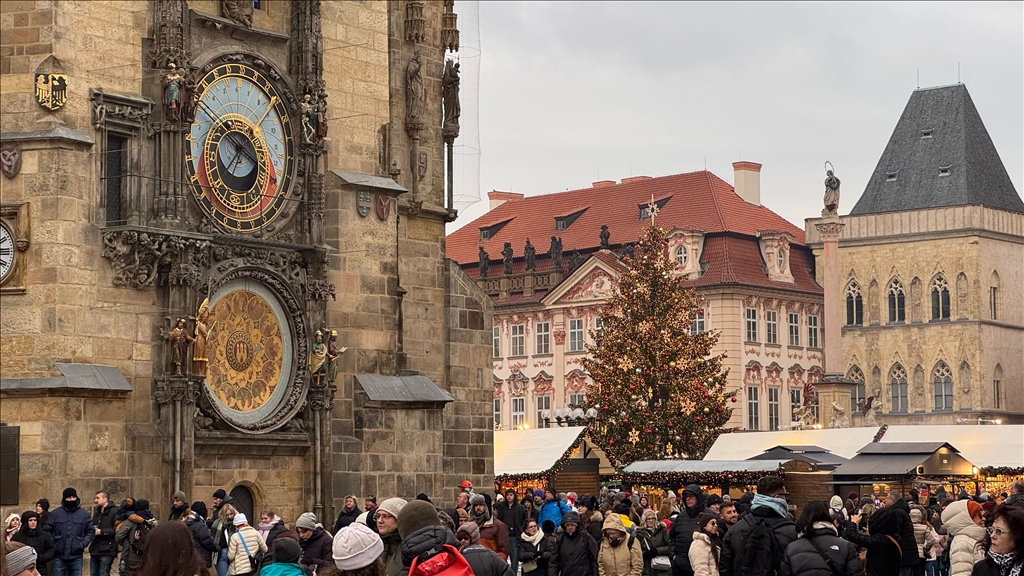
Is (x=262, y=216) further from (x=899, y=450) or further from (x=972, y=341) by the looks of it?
(x=972, y=341)

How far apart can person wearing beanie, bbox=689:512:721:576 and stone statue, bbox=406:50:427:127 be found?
14985 millimetres

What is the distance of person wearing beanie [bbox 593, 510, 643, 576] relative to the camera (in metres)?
16.5

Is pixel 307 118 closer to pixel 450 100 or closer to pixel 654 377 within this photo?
pixel 450 100

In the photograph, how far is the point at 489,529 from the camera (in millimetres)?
19094

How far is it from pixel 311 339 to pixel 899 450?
39.6 ft

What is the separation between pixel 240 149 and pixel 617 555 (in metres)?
11.4

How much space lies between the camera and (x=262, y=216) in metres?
26.3

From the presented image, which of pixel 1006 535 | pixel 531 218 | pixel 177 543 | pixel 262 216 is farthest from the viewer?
pixel 531 218

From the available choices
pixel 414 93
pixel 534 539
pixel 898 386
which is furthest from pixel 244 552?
pixel 898 386

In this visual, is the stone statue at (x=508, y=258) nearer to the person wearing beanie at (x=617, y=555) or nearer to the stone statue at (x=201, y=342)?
the stone statue at (x=201, y=342)

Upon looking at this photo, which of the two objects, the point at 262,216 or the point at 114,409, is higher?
the point at 262,216

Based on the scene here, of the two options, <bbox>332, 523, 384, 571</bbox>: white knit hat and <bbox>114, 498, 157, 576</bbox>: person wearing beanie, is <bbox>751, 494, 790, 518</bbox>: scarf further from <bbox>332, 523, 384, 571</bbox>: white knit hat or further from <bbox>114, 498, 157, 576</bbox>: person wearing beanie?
<bbox>114, 498, 157, 576</bbox>: person wearing beanie

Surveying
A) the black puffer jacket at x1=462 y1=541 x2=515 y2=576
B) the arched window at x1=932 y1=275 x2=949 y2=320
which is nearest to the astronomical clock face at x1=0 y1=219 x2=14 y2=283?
the black puffer jacket at x1=462 y1=541 x2=515 y2=576

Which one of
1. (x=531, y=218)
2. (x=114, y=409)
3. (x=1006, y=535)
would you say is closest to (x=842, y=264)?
(x=531, y=218)
